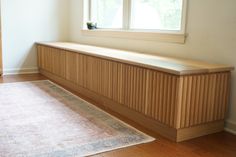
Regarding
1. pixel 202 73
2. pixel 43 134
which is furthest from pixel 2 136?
pixel 202 73

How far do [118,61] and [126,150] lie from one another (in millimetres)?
1058

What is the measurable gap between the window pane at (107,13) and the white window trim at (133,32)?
5.3 inches

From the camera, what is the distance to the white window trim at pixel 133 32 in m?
3.05

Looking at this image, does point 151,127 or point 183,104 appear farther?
point 151,127

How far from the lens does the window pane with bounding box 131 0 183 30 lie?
331 centimetres

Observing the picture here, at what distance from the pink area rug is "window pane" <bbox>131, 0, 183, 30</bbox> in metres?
1.29

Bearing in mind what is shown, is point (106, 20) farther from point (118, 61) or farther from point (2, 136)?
point (2, 136)

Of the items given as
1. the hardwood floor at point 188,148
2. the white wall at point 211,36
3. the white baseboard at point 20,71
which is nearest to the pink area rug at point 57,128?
the hardwood floor at point 188,148

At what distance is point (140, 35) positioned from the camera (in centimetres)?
367

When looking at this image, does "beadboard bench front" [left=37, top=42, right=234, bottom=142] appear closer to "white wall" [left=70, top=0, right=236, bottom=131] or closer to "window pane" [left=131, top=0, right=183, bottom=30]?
"white wall" [left=70, top=0, right=236, bottom=131]

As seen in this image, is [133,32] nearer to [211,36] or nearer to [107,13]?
[107,13]

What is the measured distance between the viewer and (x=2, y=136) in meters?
2.36

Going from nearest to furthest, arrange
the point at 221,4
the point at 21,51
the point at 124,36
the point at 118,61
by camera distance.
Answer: the point at 221,4
the point at 118,61
the point at 124,36
the point at 21,51

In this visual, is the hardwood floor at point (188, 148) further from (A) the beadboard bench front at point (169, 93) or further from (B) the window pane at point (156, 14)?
(B) the window pane at point (156, 14)
